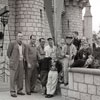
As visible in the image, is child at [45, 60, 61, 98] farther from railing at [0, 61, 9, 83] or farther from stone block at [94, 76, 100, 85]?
railing at [0, 61, 9, 83]

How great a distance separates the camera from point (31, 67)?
10.2 m

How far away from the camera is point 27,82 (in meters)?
10.2

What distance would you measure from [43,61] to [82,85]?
2.14 meters

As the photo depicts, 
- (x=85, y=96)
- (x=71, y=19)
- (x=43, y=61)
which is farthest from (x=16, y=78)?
(x=71, y=19)

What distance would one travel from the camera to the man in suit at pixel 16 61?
9672mm

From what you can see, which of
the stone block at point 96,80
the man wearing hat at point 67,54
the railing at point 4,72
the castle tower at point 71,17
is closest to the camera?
the stone block at point 96,80

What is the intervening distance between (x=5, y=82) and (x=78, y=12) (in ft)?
57.3

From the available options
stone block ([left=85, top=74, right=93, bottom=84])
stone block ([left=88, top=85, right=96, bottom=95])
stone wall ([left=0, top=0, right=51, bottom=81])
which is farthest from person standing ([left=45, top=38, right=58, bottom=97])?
stone wall ([left=0, top=0, right=51, bottom=81])

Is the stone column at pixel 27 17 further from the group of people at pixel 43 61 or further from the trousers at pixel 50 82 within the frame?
the trousers at pixel 50 82

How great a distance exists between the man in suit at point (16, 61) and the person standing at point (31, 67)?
22 centimetres

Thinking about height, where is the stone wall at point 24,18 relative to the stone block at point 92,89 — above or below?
above

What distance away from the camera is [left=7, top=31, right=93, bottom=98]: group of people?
9336mm

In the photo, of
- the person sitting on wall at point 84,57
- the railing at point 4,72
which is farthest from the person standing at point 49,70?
the railing at point 4,72

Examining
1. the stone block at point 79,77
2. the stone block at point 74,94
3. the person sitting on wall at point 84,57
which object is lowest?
the stone block at point 74,94
